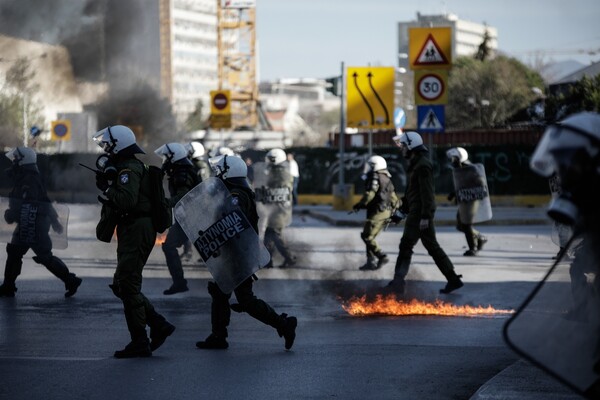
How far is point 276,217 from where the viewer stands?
15859 mm

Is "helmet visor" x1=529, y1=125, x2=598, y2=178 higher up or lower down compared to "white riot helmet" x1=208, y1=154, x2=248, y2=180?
higher up

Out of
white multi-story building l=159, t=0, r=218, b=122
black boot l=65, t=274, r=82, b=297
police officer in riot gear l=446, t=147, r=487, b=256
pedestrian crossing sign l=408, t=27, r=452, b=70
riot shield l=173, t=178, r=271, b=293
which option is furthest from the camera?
white multi-story building l=159, t=0, r=218, b=122

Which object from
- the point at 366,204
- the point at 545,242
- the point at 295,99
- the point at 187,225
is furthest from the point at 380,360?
the point at 295,99

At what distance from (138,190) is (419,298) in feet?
15.6

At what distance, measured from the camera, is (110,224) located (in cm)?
808

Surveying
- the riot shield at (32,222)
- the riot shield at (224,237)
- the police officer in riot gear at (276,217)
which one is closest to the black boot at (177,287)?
the riot shield at (32,222)

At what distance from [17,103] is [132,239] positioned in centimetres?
937

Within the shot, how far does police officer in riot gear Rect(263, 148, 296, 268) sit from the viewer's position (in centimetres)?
1566

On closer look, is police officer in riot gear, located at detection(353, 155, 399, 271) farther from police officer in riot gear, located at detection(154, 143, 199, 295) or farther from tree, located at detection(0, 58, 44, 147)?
tree, located at detection(0, 58, 44, 147)

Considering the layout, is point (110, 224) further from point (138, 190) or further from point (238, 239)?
point (238, 239)

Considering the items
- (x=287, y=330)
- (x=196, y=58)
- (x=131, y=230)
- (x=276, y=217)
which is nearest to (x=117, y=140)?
(x=131, y=230)

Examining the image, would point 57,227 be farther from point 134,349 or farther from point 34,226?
point 134,349

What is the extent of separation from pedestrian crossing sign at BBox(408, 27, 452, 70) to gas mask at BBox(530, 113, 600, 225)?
15.5m

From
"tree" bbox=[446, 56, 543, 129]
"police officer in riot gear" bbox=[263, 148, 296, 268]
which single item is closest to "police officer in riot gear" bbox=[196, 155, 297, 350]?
"police officer in riot gear" bbox=[263, 148, 296, 268]
